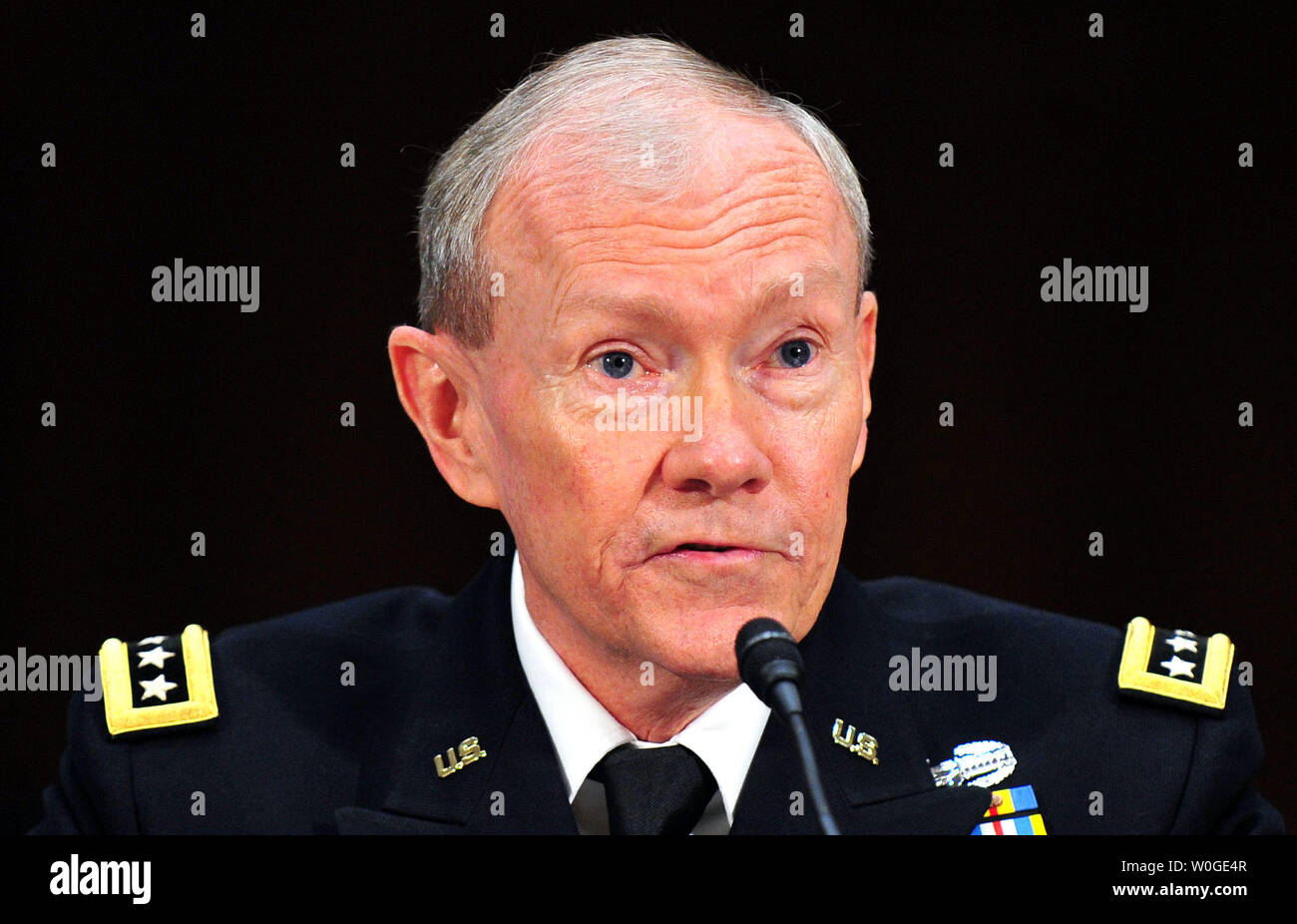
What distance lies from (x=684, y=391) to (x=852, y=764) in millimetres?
746

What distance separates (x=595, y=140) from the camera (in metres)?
2.88

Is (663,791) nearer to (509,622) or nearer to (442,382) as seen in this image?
(509,622)

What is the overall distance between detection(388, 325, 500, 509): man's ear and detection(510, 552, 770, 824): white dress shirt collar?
338 millimetres

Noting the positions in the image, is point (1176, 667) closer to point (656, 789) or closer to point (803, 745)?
point (656, 789)

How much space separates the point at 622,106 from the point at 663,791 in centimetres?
115

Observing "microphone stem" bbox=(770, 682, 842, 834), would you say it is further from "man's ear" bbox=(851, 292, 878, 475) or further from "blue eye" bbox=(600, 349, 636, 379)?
"man's ear" bbox=(851, 292, 878, 475)

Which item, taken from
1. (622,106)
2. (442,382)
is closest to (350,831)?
(442,382)

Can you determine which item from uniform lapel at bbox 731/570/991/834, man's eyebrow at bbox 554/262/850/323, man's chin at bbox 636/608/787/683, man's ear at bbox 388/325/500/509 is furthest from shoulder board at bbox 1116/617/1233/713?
man's ear at bbox 388/325/500/509

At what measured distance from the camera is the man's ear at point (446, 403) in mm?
3098

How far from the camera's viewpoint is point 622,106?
2.91m

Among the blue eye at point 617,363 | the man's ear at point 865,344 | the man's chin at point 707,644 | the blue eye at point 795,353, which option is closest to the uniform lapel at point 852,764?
the man's chin at point 707,644

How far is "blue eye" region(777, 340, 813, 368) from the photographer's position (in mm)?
2883

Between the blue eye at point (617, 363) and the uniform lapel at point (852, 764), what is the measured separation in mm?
657
